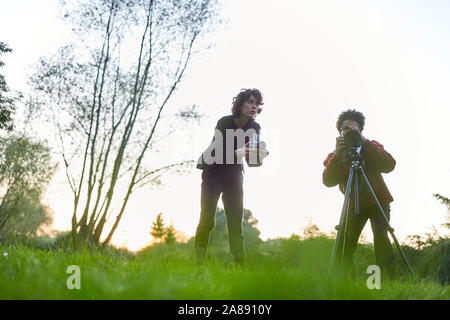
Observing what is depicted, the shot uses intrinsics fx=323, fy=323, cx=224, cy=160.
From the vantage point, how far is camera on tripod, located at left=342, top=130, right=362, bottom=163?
3.31 m

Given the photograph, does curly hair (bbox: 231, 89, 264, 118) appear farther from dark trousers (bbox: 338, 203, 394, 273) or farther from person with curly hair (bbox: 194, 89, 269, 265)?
dark trousers (bbox: 338, 203, 394, 273)

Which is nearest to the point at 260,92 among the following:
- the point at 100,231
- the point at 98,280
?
the point at 98,280

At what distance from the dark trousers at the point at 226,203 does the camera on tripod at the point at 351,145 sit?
45.4 inches

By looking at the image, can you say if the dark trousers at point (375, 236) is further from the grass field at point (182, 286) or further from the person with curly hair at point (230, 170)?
the person with curly hair at point (230, 170)

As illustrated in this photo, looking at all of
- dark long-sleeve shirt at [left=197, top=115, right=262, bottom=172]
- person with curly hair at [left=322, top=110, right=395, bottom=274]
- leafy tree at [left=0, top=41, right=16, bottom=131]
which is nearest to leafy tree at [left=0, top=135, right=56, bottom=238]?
leafy tree at [left=0, top=41, right=16, bottom=131]

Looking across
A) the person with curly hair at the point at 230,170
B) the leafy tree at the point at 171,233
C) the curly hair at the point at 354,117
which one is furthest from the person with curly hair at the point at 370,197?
the leafy tree at the point at 171,233

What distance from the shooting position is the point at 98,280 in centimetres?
209

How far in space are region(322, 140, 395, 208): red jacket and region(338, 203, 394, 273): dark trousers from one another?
0.10 meters

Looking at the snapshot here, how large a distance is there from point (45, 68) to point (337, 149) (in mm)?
10202

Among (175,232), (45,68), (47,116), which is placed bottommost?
(175,232)

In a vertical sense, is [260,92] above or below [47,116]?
below

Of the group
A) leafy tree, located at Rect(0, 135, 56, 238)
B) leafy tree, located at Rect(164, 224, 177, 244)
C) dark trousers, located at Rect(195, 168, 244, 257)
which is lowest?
leafy tree, located at Rect(164, 224, 177, 244)
